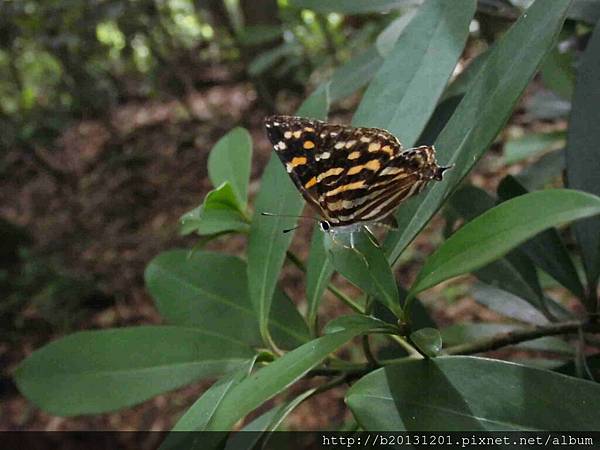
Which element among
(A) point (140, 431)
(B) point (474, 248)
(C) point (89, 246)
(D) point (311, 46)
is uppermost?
(B) point (474, 248)

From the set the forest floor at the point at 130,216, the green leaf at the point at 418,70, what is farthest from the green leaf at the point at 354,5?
the forest floor at the point at 130,216

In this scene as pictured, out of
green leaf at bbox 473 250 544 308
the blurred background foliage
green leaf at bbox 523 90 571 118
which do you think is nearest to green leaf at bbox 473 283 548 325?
green leaf at bbox 473 250 544 308

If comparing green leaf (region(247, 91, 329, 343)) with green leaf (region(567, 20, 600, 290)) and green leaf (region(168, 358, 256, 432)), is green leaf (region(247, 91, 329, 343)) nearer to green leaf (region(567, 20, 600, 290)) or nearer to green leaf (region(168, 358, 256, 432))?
green leaf (region(168, 358, 256, 432))

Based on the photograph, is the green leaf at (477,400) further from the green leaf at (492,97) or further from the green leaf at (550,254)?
the green leaf at (550,254)

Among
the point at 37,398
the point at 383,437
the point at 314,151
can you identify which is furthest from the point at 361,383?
the point at 37,398

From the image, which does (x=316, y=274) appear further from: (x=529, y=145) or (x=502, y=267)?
(x=529, y=145)

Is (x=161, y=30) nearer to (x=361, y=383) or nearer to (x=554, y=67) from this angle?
(x=554, y=67)

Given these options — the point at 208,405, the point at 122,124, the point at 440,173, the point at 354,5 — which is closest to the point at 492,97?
the point at 440,173
